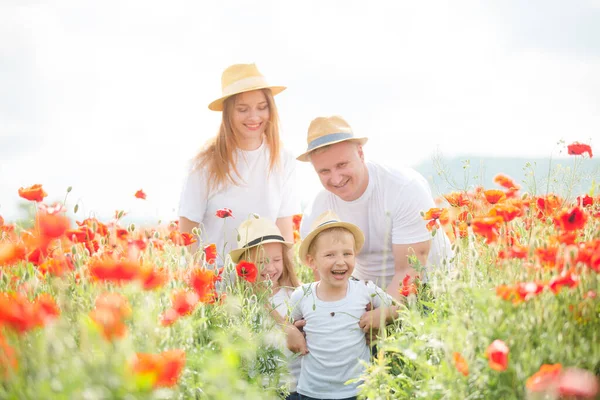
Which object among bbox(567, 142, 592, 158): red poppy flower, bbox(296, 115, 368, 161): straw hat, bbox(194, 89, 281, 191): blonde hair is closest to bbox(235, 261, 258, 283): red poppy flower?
bbox(296, 115, 368, 161): straw hat

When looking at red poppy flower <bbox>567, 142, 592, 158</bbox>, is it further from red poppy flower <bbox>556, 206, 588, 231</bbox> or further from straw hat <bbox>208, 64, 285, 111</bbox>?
straw hat <bbox>208, 64, 285, 111</bbox>

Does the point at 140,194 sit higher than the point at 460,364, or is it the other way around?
the point at 140,194

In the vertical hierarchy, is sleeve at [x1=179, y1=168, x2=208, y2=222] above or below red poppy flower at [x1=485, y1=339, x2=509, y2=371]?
above

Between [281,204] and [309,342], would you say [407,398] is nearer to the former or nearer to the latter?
[309,342]

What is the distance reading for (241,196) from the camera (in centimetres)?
477

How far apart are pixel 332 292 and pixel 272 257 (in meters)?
0.59

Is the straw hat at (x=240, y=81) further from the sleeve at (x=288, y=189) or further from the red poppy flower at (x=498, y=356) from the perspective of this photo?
the red poppy flower at (x=498, y=356)

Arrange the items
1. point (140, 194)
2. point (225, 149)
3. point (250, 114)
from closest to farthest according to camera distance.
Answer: point (140, 194), point (250, 114), point (225, 149)

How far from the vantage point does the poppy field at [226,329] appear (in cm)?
163

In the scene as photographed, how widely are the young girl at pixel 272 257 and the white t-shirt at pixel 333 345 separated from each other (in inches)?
8.6

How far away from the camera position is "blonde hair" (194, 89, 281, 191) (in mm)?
4629

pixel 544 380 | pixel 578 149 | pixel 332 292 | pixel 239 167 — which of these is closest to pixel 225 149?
pixel 239 167

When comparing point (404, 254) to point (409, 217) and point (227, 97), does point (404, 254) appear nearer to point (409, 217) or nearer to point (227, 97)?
point (409, 217)

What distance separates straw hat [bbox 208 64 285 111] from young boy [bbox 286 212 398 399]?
1.43m
